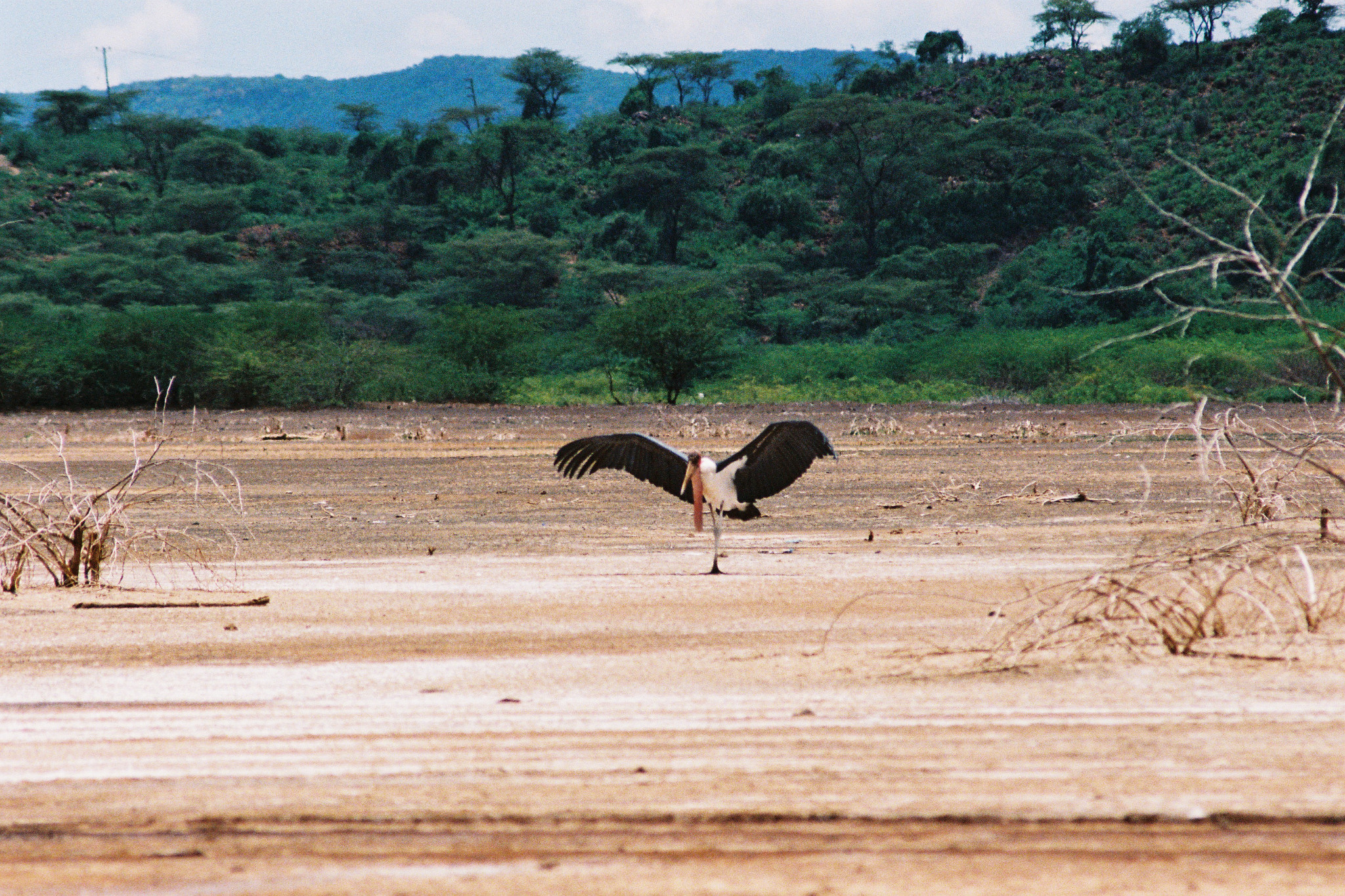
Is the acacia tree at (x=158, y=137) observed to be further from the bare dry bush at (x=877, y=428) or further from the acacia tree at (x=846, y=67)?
the bare dry bush at (x=877, y=428)

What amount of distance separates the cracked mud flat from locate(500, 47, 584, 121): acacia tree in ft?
271

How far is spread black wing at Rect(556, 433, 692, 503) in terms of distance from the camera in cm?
888

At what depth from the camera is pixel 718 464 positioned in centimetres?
879

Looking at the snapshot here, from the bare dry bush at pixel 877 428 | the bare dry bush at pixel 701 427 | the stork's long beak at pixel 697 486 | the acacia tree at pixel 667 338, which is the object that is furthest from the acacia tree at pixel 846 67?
the stork's long beak at pixel 697 486

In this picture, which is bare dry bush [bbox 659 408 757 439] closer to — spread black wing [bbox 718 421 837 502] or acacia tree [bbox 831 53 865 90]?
spread black wing [bbox 718 421 837 502]

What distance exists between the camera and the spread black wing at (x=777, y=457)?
837 cm

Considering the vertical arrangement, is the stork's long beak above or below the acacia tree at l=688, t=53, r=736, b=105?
below

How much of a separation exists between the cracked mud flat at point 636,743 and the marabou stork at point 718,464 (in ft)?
2.25

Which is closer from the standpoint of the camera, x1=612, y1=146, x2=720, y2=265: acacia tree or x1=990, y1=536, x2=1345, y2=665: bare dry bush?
x1=990, y1=536, x2=1345, y2=665: bare dry bush

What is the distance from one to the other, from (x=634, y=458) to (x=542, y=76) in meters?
83.9

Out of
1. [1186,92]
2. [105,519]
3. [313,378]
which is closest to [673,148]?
[1186,92]

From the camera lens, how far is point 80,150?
77062mm

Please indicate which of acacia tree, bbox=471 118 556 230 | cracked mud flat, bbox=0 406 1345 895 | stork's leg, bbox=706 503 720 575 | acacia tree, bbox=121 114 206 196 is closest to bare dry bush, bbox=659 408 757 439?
stork's leg, bbox=706 503 720 575

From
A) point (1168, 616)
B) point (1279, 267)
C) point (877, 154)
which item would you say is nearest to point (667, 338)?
point (1279, 267)
